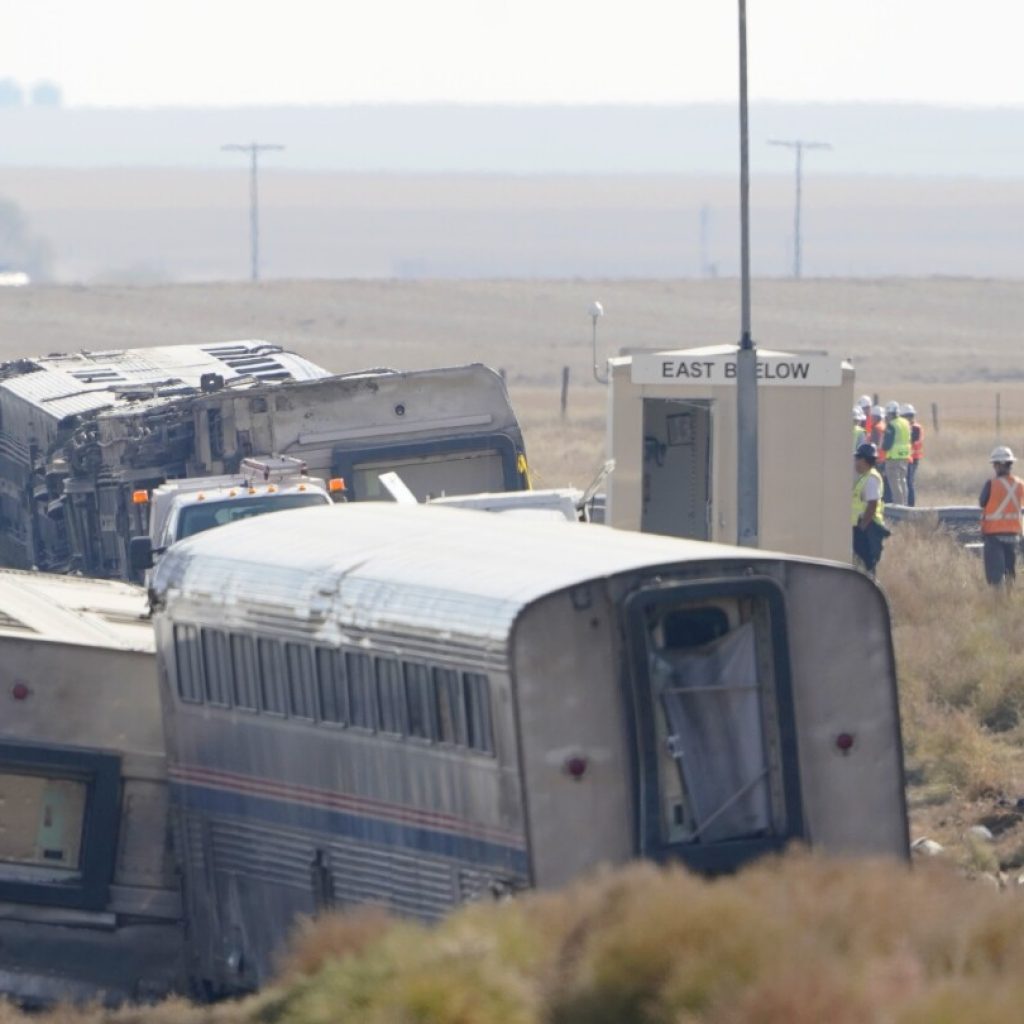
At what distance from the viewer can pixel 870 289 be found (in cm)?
11756

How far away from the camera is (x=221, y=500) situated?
20.5 m

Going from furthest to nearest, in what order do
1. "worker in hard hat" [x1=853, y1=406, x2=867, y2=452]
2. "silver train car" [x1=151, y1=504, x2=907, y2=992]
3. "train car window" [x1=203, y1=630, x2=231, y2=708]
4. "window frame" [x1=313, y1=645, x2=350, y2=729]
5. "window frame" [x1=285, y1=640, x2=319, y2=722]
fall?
1. "worker in hard hat" [x1=853, y1=406, x2=867, y2=452]
2. "train car window" [x1=203, y1=630, x2=231, y2=708]
3. "window frame" [x1=285, y1=640, x2=319, y2=722]
4. "window frame" [x1=313, y1=645, x2=350, y2=729]
5. "silver train car" [x1=151, y1=504, x2=907, y2=992]

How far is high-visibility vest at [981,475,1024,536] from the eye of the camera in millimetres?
23422

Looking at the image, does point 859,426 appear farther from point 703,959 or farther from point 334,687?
point 703,959

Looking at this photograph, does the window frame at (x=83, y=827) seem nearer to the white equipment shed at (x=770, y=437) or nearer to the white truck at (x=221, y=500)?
the white truck at (x=221, y=500)

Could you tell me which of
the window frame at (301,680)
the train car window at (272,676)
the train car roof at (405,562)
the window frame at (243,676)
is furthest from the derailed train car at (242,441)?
the window frame at (301,680)

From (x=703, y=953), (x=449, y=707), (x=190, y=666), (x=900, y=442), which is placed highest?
(x=703, y=953)

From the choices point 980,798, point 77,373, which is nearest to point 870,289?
point 77,373

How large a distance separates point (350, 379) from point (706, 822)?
13.3m

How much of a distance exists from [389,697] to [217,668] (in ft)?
4.98

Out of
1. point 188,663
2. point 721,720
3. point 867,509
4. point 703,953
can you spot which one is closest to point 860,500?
point 867,509

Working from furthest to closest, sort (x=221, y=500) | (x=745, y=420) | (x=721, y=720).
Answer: (x=745, y=420), (x=221, y=500), (x=721, y=720)

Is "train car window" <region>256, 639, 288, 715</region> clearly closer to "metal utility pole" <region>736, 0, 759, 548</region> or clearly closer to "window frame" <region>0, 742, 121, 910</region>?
"window frame" <region>0, 742, 121, 910</region>

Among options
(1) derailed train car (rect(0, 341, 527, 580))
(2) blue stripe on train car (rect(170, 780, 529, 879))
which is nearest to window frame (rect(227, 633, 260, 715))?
(2) blue stripe on train car (rect(170, 780, 529, 879))
